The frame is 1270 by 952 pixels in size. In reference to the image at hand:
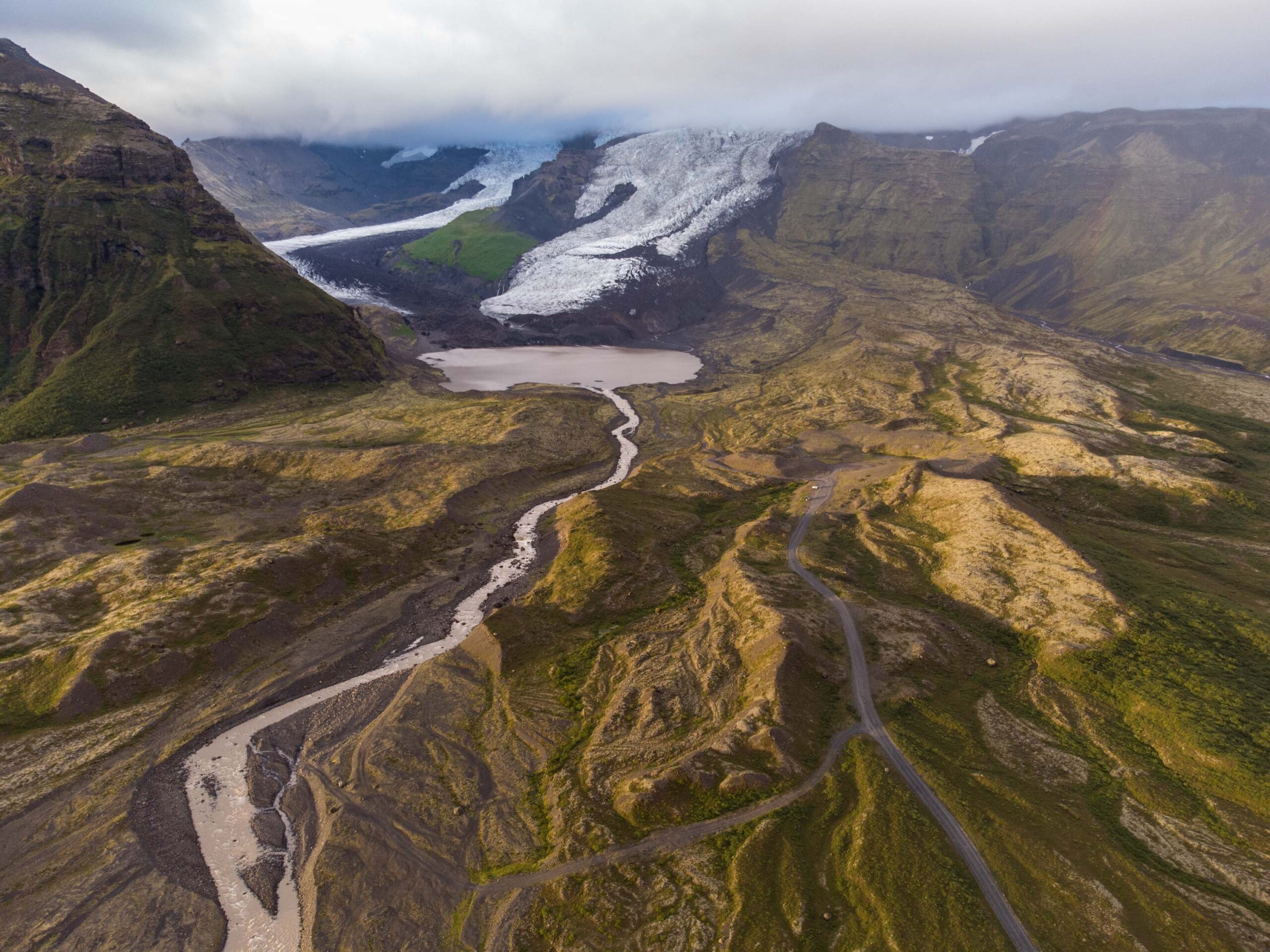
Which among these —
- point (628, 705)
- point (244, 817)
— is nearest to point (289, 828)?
point (244, 817)

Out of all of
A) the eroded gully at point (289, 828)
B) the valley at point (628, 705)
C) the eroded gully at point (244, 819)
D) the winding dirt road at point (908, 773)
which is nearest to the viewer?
the winding dirt road at point (908, 773)

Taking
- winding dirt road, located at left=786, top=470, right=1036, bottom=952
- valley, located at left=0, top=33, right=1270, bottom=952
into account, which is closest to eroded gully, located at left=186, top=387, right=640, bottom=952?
valley, located at left=0, top=33, right=1270, bottom=952

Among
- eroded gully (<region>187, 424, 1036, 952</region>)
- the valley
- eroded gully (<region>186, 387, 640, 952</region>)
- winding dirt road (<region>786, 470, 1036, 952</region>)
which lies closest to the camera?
winding dirt road (<region>786, 470, 1036, 952</region>)

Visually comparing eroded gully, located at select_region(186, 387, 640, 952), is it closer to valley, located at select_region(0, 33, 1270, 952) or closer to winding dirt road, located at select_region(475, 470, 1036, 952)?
valley, located at select_region(0, 33, 1270, 952)

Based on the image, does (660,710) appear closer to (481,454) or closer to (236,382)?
(481,454)

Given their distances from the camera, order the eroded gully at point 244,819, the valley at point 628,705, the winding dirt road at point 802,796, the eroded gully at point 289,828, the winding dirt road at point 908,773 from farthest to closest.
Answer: the eroded gully at point 244,819 < the valley at point 628,705 < the eroded gully at point 289,828 < the winding dirt road at point 802,796 < the winding dirt road at point 908,773

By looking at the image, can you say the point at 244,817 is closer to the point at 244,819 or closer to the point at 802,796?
the point at 244,819

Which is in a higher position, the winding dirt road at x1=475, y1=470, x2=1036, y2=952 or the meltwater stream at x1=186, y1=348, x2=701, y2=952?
the winding dirt road at x1=475, y1=470, x2=1036, y2=952

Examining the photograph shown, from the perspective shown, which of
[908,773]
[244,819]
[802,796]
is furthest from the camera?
[908,773]

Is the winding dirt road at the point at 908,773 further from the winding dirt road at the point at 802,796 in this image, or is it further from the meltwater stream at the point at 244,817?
the meltwater stream at the point at 244,817

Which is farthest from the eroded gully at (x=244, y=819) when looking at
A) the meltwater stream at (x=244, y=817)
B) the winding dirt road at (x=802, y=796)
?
the winding dirt road at (x=802, y=796)

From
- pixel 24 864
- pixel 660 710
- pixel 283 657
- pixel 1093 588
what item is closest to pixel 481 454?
pixel 283 657
